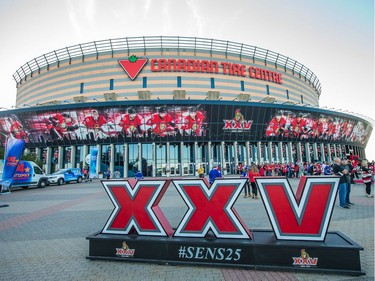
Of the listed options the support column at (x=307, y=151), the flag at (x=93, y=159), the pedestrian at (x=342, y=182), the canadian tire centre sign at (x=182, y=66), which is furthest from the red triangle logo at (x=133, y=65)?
the support column at (x=307, y=151)

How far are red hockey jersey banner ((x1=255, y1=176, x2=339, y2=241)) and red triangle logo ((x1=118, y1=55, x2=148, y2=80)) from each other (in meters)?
37.3

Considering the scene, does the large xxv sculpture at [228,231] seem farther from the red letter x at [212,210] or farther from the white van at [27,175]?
the white van at [27,175]

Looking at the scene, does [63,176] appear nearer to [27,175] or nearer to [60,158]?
[27,175]

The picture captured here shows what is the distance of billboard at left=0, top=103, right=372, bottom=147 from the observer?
1321 inches

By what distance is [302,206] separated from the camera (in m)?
4.06

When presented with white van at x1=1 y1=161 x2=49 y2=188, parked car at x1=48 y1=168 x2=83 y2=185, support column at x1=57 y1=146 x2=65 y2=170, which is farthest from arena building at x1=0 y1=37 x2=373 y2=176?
white van at x1=1 y1=161 x2=49 y2=188

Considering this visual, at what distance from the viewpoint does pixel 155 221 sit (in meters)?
4.53

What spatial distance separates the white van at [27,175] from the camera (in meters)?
18.9

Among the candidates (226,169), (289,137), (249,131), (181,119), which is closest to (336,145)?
(289,137)

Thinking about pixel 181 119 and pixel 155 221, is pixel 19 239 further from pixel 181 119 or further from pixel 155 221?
pixel 181 119

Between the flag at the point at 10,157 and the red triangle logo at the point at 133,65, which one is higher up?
the red triangle logo at the point at 133,65

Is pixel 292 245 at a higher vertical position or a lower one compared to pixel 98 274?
higher

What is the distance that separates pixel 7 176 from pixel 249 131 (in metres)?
32.4

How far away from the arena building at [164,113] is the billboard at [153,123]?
16cm
